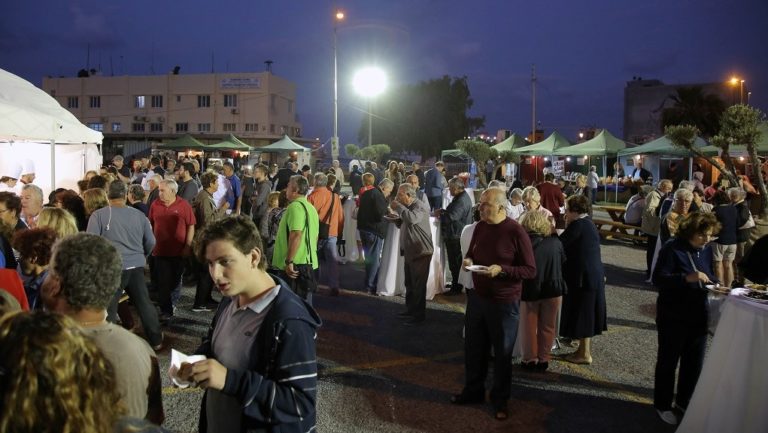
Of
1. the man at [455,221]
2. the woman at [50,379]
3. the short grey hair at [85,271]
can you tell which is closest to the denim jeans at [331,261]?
the man at [455,221]

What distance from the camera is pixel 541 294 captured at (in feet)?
20.5

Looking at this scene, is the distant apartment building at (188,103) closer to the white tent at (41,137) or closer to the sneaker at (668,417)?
the white tent at (41,137)

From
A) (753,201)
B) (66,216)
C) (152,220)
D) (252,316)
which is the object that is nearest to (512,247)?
(252,316)

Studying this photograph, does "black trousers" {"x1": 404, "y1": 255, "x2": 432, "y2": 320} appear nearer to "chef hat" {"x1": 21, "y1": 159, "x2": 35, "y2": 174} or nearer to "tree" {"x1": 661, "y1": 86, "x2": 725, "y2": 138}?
"chef hat" {"x1": 21, "y1": 159, "x2": 35, "y2": 174}

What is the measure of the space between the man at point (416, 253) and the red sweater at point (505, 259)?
284cm

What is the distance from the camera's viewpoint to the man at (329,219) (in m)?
9.36

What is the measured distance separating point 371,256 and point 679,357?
220 inches

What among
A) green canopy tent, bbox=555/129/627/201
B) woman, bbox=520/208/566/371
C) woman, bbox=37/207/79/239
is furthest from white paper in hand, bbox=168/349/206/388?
green canopy tent, bbox=555/129/627/201

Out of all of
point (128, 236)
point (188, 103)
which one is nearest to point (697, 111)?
point (188, 103)

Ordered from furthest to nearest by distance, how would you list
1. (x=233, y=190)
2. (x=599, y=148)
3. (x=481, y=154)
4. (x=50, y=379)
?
1. (x=481, y=154)
2. (x=599, y=148)
3. (x=233, y=190)
4. (x=50, y=379)

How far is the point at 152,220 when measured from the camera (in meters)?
7.78

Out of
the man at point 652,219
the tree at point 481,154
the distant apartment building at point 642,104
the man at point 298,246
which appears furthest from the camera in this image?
the distant apartment building at point 642,104

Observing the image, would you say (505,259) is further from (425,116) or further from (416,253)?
(425,116)

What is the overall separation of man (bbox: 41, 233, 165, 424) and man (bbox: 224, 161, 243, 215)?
10272 millimetres
